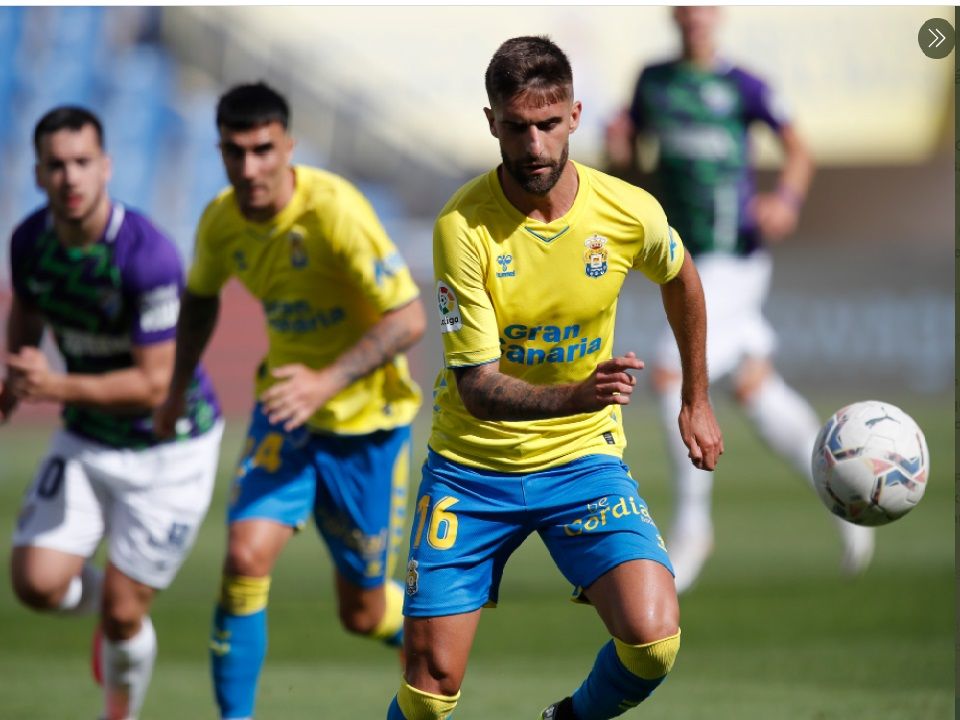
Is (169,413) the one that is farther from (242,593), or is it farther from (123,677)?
(123,677)

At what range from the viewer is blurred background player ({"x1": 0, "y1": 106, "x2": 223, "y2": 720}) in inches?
212

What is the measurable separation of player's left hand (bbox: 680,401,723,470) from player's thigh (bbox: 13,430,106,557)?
2471mm

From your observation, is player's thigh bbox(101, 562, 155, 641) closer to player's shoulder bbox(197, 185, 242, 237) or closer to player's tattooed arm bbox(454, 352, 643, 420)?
player's shoulder bbox(197, 185, 242, 237)

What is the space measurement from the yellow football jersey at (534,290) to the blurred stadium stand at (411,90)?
45.4 ft

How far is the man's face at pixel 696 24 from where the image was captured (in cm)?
829

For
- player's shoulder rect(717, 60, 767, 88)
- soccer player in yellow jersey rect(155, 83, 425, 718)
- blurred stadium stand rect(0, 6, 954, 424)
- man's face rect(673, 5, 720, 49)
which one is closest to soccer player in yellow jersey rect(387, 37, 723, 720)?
soccer player in yellow jersey rect(155, 83, 425, 718)

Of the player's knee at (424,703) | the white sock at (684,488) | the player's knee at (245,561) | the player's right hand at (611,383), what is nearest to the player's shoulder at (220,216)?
the player's knee at (245,561)

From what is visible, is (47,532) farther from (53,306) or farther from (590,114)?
(590,114)

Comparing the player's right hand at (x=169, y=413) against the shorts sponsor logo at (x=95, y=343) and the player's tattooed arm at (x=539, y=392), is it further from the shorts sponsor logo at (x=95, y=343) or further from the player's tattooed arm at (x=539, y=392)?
Answer: the player's tattooed arm at (x=539, y=392)

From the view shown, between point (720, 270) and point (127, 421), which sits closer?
point (127, 421)

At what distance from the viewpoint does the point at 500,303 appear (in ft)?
13.5

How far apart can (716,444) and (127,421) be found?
2.50m

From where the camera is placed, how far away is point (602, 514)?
4.16 meters

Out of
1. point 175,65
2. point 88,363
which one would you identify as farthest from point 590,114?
point 88,363
